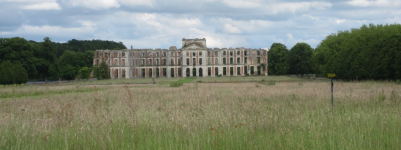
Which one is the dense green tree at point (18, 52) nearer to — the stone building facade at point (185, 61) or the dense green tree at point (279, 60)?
the stone building facade at point (185, 61)

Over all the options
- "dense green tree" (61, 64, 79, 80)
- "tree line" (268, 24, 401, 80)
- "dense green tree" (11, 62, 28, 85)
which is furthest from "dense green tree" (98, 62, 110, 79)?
"tree line" (268, 24, 401, 80)

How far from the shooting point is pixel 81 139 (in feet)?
20.5

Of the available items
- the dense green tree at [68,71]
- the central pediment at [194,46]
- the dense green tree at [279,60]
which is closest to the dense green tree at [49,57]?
the dense green tree at [68,71]

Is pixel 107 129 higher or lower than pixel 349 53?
lower

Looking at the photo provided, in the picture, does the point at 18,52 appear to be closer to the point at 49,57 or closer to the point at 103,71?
the point at 49,57

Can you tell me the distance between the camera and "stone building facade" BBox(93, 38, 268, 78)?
93.3 metres

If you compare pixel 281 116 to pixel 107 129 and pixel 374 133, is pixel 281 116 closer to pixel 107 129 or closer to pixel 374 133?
pixel 374 133

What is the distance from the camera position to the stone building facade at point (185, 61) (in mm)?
93312

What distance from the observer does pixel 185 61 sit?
9350cm

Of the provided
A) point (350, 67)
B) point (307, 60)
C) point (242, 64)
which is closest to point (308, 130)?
point (350, 67)

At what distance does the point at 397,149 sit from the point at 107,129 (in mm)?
5768

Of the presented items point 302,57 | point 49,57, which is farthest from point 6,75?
point 302,57

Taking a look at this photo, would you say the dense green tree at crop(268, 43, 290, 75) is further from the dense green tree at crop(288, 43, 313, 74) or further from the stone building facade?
the stone building facade

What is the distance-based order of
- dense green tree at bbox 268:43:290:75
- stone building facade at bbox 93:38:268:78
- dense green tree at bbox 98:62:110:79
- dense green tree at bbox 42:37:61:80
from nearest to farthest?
dense green tree at bbox 42:37:61:80, dense green tree at bbox 98:62:110:79, dense green tree at bbox 268:43:290:75, stone building facade at bbox 93:38:268:78
